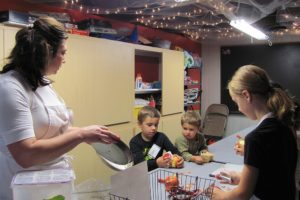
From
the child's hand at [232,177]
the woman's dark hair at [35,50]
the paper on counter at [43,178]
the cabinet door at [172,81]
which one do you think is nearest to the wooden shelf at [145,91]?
the cabinet door at [172,81]

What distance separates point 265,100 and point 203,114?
489 cm

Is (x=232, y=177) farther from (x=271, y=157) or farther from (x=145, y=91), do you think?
(x=145, y=91)

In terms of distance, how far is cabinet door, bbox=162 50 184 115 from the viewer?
4.46m

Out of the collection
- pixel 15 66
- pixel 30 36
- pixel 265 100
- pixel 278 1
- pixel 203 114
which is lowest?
pixel 203 114

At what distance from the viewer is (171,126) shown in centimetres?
459

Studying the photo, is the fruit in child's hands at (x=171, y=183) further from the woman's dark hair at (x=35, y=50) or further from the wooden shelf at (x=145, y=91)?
the wooden shelf at (x=145, y=91)

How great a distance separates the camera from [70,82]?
2922 mm

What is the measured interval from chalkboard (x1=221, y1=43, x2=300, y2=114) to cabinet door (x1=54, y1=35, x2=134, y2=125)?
2788 millimetres

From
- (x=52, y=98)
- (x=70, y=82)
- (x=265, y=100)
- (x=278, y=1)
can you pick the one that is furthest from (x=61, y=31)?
(x=278, y=1)

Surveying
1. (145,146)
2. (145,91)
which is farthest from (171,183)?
(145,91)

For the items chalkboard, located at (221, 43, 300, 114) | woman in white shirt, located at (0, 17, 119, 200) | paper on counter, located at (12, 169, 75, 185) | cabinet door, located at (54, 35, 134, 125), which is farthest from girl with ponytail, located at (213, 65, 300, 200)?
chalkboard, located at (221, 43, 300, 114)

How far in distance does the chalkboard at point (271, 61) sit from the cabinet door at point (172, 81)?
4.68ft

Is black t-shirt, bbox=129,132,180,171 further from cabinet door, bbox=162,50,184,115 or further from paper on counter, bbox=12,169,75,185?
cabinet door, bbox=162,50,184,115

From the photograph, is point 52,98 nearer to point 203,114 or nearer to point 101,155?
point 101,155
